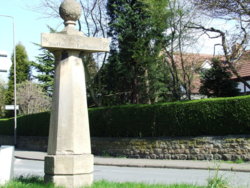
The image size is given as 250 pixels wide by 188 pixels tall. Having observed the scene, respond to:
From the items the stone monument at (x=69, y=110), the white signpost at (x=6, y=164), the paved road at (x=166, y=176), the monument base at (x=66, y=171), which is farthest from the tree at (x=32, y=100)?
the monument base at (x=66, y=171)

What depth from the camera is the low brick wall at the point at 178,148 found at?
1769cm

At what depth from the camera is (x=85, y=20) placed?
2944 cm

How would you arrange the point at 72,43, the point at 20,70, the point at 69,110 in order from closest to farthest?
the point at 69,110, the point at 72,43, the point at 20,70

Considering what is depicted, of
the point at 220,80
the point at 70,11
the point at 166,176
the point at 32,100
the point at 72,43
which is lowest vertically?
the point at 166,176

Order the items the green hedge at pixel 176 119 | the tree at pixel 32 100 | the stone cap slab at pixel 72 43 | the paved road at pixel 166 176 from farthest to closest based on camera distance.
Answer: the tree at pixel 32 100
the green hedge at pixel 176 119
the paved road at pixel 166 176
the stone cap slab at pixel 72 43

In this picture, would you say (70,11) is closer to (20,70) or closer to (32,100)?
(32,100)

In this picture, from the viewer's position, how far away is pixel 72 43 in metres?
7.35

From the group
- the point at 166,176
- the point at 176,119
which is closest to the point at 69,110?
the point at 166,176

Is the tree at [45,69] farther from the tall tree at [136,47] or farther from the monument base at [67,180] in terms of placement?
the monument base at [67,180]

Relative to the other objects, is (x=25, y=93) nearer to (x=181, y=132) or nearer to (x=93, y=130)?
(x=93, y=130)

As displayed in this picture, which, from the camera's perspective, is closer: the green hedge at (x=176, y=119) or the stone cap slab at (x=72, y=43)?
the stone cap slab at (x=72, y=43)

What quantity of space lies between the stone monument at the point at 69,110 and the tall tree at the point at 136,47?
15.5 m

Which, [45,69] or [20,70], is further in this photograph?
[20,70]

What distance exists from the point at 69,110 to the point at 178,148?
12954 millimetres
